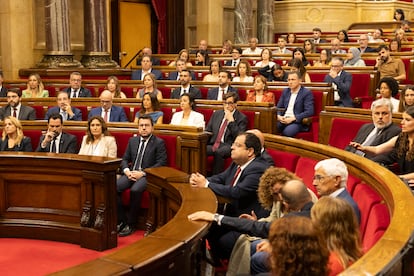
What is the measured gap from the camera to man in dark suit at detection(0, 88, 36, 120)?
6.59m

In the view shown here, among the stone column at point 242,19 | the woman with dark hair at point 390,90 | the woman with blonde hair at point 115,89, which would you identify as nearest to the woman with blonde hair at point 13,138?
the woman with blonde hair at point 115,89

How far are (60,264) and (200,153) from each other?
4.90ft

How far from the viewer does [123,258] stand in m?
2.18

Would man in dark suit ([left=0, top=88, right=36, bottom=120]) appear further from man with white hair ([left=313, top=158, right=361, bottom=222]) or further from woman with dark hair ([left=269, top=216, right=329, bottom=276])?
woman with dark hair ([left=269, top=216, right=329, bottom=276])

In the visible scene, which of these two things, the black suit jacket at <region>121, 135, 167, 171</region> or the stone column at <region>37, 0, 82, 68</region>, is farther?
the stone column at <region>37, 0, 82, 68</region>

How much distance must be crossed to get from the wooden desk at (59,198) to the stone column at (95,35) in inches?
215

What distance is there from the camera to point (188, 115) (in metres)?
6.04

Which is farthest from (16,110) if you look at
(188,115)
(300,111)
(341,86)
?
(341,86)

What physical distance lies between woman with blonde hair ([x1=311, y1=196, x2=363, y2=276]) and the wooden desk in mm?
2498

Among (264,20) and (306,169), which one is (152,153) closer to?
(306,169)

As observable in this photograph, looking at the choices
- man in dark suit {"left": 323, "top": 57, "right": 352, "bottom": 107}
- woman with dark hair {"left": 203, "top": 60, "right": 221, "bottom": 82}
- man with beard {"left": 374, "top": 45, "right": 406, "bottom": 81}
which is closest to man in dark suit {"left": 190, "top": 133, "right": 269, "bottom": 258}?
man in dark suit {"left": 323, "top": 57, "right": 352, "bottom": 107}

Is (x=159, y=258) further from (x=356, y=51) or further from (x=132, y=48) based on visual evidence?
(x=132, y=48)

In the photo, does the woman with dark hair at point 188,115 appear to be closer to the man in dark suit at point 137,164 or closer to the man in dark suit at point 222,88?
the man in dark suit at point 137,164

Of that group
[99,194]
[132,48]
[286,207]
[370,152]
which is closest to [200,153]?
[99,194]
